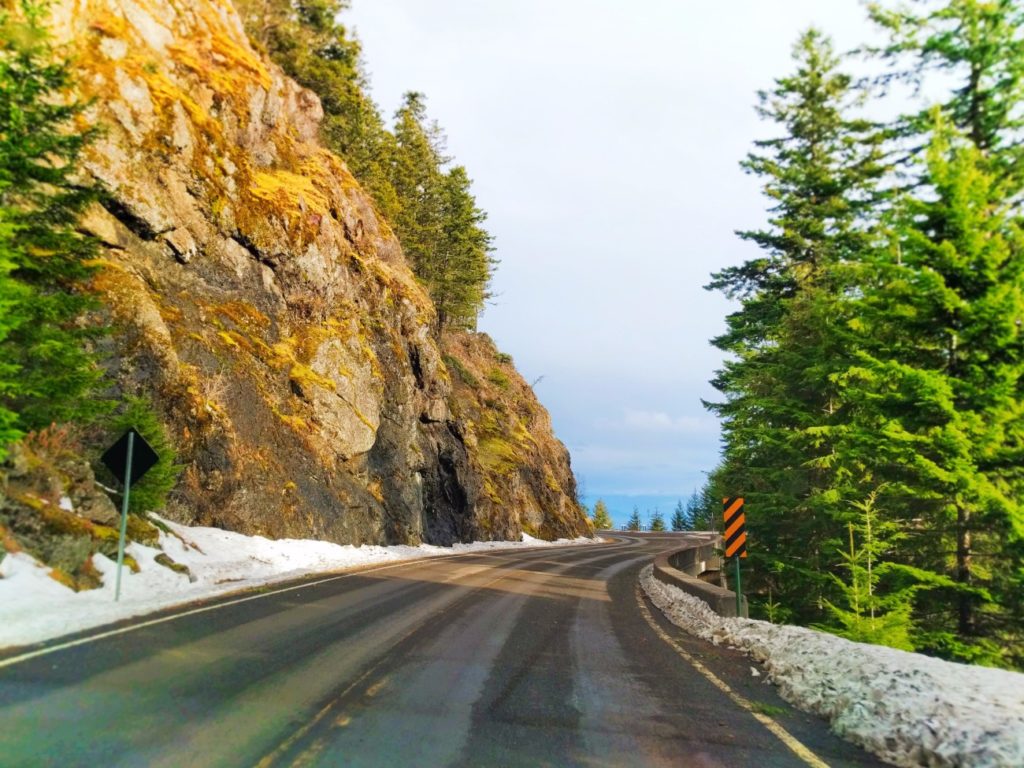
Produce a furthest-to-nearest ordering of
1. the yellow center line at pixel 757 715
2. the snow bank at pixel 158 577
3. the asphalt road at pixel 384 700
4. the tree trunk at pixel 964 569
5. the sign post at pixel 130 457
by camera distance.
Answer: the tree trunk at pixel 964 569 < the sign post at pixel 130 457 < the snow bank at pixel 158 577 < the yellow center line at pixel 757 715 < the asphalt road at pixel 384 700

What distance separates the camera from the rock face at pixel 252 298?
18094 mm

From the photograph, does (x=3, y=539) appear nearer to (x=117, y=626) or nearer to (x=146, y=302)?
(x=117, y=626)

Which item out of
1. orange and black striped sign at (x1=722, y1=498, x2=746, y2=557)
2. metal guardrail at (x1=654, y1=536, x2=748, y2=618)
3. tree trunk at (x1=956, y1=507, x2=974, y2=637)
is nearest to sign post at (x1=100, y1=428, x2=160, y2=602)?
metal guardrail at (x1=654, y1=536, x2=748, y2=618)

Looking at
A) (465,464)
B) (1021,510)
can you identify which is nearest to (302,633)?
(1021,510)

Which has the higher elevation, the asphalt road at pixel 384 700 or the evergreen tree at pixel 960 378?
the evergreen tree at pixel 960 378

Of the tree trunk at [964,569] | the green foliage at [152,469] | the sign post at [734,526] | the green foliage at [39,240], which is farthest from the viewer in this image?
the green foliage at [152,469]

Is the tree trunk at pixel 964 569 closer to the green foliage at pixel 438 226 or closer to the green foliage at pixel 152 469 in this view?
the green foliage at pixel 152 469

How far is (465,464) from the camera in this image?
123ft

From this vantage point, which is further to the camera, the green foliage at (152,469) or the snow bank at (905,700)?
the green foliage at (152,469)

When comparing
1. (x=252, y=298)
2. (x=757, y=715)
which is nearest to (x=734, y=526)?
(x=757, y=715)

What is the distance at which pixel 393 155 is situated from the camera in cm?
4688

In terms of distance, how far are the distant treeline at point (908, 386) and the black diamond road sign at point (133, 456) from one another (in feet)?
40.8

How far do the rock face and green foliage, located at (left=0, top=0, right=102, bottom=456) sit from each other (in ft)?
4.36

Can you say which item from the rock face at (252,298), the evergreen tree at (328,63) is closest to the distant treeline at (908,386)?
the rock face at (252,298)
